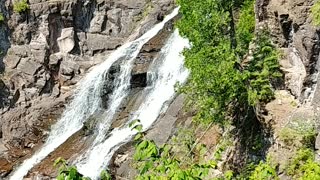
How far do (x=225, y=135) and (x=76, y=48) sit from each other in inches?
563

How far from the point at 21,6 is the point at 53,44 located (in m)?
3.21

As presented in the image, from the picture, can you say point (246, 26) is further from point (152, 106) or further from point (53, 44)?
point (53, 44)

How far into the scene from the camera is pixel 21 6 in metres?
28.9

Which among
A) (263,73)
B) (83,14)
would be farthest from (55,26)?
(263,73)

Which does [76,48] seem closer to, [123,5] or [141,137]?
[123,5]

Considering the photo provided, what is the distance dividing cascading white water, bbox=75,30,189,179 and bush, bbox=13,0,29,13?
977cm

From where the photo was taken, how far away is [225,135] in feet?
54.0

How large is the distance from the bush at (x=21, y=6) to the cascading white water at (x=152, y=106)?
9.77 m

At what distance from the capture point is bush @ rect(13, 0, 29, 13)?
1139 inches

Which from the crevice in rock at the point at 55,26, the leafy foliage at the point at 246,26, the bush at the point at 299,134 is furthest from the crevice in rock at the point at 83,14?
the bush at the point at 299,134

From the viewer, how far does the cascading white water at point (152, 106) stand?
1977 centimetres

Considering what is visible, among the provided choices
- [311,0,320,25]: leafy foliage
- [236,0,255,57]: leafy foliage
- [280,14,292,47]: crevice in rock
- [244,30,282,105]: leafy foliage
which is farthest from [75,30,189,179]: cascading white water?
[311,0,320,25]: leafy foliage

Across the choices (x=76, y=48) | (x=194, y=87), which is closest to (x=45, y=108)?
(x=76, y=48)

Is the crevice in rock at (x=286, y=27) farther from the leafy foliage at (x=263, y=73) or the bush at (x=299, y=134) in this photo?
the bush at (x=299, y=134)
